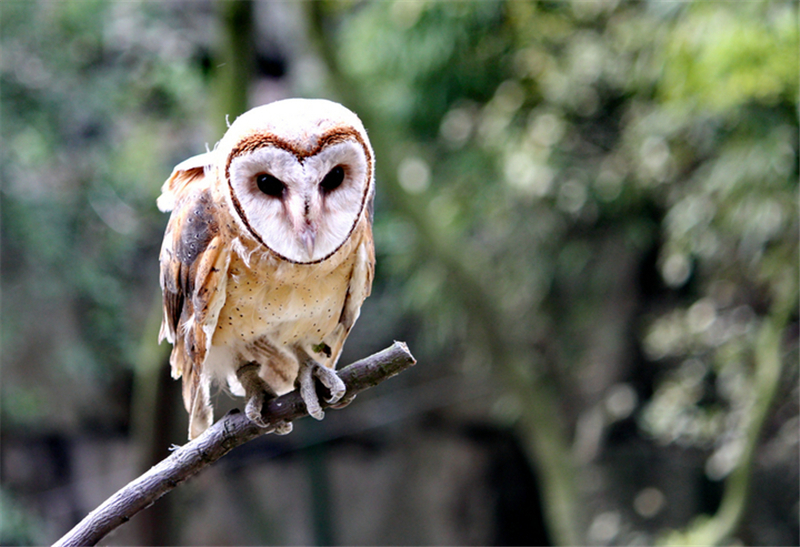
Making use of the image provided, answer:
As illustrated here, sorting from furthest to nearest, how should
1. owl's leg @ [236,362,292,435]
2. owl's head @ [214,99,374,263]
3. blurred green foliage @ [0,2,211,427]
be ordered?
1. blurred green foliage @ [0,2,211,427]
2. owl's leg @ [236,362,292,435]
3. owl's head @ [214,99,374,263]

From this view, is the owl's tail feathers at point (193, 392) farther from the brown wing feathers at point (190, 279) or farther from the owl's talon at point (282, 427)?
the owl's talon at point (282, 427)

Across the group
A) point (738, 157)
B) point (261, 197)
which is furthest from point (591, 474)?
point (261, 197)

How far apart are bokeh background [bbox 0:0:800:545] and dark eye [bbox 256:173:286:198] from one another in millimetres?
1899

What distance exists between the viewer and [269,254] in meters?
1.24

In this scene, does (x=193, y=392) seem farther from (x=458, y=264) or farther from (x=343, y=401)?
(x=458, y=264)

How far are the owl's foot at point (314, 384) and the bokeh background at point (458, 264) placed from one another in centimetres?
181

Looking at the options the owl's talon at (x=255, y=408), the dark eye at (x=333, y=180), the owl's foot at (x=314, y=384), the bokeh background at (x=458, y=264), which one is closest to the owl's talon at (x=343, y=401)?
the owl's foot at (x=314, y=384)

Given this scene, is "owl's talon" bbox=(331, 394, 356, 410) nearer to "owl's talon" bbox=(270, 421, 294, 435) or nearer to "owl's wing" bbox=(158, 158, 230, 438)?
"owl's talon" bbox=(270, 421, 294, 435)

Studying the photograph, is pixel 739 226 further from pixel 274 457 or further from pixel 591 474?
pixel 274 457

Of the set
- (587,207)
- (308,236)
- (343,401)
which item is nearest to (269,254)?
(308,236)

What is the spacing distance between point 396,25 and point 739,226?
2.13m

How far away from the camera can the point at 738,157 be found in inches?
126

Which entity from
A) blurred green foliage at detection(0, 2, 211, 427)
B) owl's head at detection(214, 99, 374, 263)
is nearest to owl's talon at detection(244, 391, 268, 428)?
owl's head at detection(214, 99, 374, 263)

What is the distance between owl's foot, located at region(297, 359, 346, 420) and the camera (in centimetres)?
130
